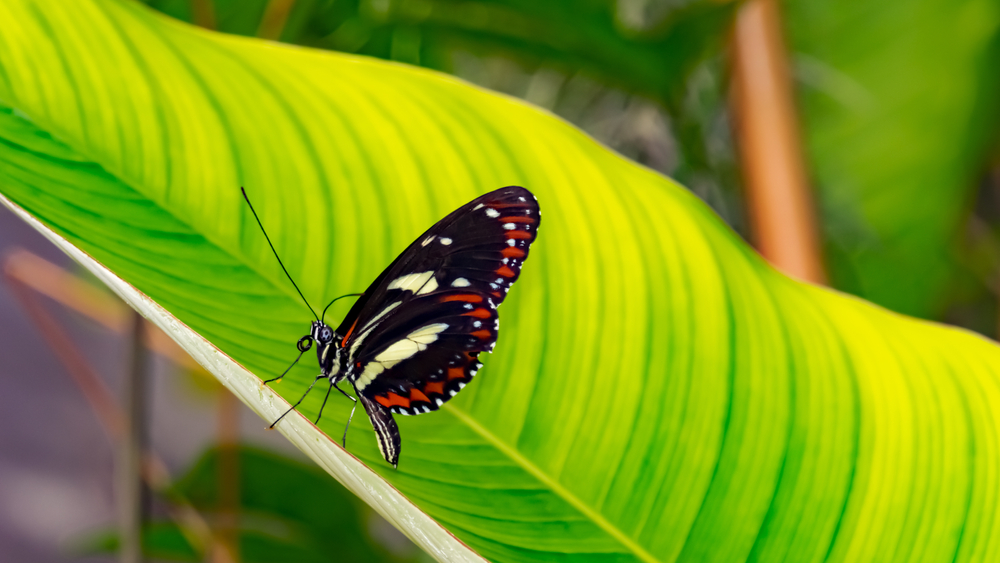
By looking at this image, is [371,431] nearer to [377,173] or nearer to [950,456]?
[377,173]

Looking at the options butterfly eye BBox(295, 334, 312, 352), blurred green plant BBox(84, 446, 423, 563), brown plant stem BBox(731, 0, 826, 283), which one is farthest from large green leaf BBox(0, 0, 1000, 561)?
blurred green plant BBox(84, 446, 423, 563)

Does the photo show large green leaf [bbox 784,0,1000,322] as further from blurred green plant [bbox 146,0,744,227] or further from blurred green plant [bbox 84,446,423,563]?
blurred green plant [bbox 84,446,423,563]

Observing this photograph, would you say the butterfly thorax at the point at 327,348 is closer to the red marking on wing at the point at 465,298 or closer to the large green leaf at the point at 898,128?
the red marking on wing at the point at 465,298

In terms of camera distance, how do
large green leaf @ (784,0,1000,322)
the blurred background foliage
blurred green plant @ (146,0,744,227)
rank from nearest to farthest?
blurred green plant @ (146,0,744,227) < the blurred background foliage < large green leaf @ (784,0,1000,322)

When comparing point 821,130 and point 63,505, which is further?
point 63,505

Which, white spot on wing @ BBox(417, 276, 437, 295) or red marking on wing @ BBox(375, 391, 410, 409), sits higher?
white spot on wing @ BBox(417, 276, 437, 295)

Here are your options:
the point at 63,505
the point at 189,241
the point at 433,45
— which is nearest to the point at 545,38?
the point at 433,45

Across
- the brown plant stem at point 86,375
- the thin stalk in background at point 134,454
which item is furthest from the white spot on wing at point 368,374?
the brown plant stem at point 86,375
